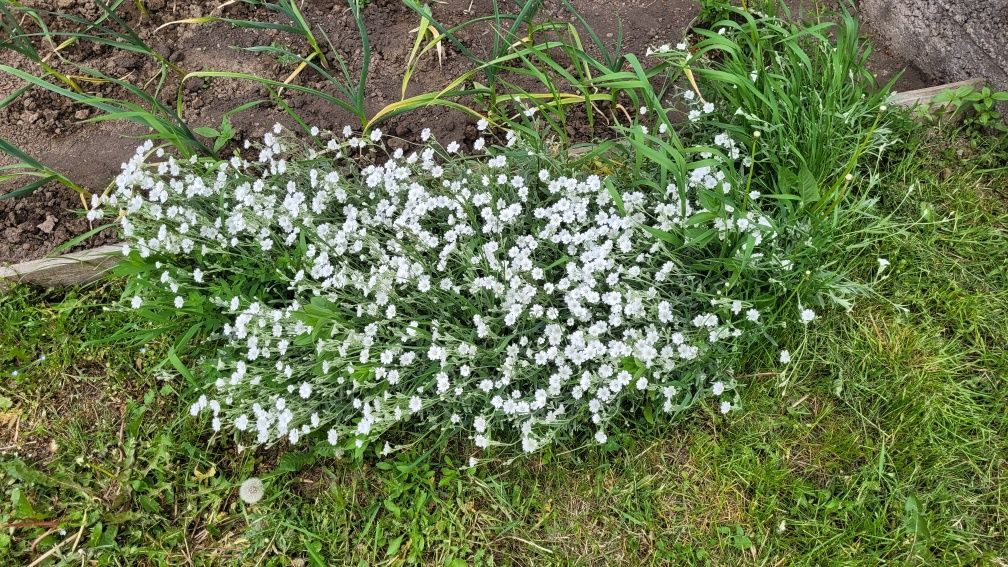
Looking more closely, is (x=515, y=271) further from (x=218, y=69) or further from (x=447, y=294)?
(x=218, y=69)

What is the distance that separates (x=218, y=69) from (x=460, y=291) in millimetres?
1720

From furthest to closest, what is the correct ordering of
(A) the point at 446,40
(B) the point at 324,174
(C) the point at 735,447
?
(A) the point at 446,40 → (B) the point at 324,174 → (C) the point at 735,447

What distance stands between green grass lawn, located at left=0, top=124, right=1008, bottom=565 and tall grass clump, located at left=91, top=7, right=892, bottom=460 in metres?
0.14

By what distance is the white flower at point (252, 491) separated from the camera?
2.41 meters

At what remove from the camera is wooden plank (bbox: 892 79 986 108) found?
2787 millimetres

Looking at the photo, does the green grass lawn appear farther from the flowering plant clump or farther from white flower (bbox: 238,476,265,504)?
the flowering plant clump

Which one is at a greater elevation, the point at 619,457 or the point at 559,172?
the point at 559,172

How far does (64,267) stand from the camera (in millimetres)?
2801

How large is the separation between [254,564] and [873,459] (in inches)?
92.3

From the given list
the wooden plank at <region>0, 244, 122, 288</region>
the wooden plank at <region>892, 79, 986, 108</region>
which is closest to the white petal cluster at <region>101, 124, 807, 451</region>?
the wooden plank at <region>0, 244, 122, 288</region>

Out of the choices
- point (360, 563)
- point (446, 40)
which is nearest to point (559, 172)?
point (446, 40)

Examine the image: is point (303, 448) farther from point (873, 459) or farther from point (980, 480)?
point (980, 480)

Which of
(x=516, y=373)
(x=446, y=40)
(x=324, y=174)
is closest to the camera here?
(x=516, y=373)

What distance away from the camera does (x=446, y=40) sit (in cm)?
310
